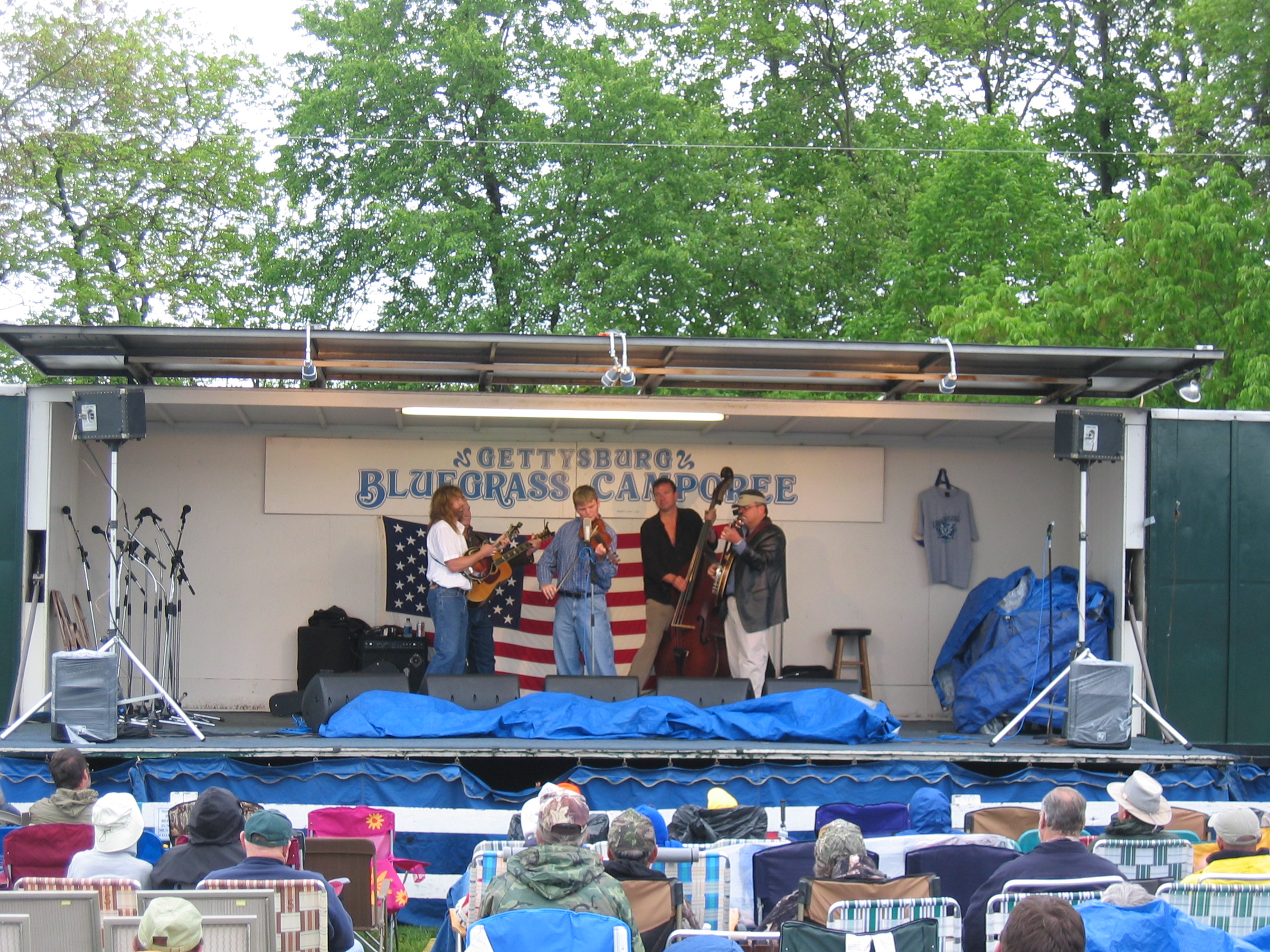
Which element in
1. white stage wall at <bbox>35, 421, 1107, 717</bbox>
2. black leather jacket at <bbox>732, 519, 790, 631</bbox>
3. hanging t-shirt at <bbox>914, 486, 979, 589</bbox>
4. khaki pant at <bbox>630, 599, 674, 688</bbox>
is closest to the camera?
black leather jacket at <bbox>732, 519, 790, 631</bbox>

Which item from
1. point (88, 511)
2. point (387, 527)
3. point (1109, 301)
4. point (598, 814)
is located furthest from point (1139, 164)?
point (598, 814)

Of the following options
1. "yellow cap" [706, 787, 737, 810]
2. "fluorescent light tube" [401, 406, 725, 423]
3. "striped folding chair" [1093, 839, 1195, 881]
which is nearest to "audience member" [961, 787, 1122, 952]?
"striped folding chair" [1093, 839, 1195, 881]

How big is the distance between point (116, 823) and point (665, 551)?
18.8 ft

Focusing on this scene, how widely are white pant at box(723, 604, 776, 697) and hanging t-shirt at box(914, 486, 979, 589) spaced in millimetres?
1849

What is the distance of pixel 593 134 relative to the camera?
66.3ft

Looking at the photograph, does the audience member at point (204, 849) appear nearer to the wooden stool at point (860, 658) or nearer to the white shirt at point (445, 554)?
the white shirt at point (445, 554)

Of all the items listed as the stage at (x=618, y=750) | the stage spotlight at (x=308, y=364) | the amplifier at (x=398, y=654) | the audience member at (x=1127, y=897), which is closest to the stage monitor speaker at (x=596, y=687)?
the stage at (x=618, y=750)

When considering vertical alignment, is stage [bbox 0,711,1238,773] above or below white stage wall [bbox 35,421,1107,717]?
below

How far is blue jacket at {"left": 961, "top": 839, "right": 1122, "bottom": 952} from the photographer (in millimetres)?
4570

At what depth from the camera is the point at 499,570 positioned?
10.1 meters

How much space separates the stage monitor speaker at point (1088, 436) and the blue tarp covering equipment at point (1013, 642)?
1006 millimetres

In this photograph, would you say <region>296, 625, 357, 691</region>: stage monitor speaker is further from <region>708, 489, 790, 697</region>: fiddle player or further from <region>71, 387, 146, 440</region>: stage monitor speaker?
<region>708, 489, 790, 697</region>: fiddle player

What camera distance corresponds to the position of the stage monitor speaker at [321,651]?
1038 cm

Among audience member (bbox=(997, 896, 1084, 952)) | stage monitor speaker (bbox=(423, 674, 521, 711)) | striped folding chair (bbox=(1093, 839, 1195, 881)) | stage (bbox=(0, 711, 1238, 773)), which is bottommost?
stage (bbox=(0, 711, 1238, 773))
